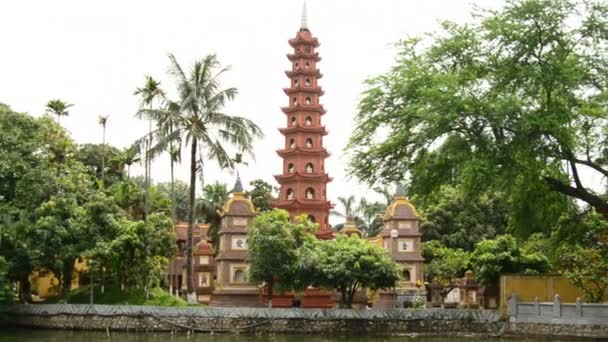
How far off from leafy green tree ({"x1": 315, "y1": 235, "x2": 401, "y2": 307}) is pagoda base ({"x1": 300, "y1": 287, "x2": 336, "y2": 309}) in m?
7.02

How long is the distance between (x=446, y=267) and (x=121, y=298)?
15165mm

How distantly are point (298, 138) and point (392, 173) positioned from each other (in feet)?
75.0

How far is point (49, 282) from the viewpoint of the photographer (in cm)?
4175

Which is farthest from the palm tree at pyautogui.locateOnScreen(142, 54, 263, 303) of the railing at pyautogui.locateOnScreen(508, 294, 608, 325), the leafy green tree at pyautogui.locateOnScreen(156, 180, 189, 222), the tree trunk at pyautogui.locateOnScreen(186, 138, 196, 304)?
the leafy green tree at pyautogui.locateOnScreen(156, 180, 189, 222)

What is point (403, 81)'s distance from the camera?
20094mm

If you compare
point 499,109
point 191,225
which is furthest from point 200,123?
point 499,109

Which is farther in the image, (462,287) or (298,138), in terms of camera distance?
(298,138)

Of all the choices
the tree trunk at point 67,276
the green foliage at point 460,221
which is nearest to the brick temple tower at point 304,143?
the green foliage at point 460,221

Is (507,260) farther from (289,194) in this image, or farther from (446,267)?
(289,194)

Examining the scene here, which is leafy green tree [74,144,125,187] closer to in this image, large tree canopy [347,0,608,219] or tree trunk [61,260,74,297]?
tree trunk [61,260,74,297]

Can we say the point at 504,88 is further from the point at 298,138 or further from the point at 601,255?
the point at 298,138

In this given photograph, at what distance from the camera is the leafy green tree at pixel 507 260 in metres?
31.1

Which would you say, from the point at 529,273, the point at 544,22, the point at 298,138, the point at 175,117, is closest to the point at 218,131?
the point at 175,117

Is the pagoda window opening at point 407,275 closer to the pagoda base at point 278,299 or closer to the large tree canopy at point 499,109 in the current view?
the pagoda base at point 278,299
